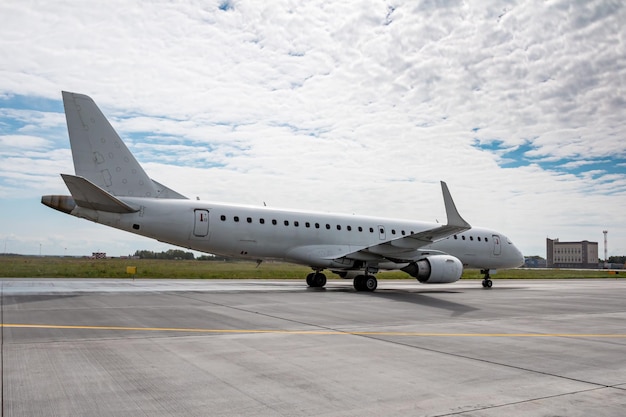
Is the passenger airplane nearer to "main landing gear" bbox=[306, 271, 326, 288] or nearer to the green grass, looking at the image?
"main landing gear" bbox=[306, 271, 326, 288]

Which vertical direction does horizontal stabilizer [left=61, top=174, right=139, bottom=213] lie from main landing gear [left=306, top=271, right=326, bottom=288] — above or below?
above

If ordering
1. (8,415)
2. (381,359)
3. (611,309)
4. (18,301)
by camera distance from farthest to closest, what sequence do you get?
(611,309)
(18,301)
(381,359)
(8,415)

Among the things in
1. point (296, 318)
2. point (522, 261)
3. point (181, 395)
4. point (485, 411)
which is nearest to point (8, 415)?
point (181, 395)

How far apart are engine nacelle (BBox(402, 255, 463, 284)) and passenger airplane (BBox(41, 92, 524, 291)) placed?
0.04m

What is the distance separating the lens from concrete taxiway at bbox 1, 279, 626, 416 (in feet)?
16.2

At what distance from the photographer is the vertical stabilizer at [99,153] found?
61.9 feet

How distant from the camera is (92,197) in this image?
59.5 ft

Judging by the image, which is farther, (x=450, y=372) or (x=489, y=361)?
(x=489, y=361)

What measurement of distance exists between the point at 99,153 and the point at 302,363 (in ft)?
50.8

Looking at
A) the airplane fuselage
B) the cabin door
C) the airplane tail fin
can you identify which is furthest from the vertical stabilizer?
the cabin door

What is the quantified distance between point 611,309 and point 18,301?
57.7 feet

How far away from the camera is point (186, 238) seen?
2095cm

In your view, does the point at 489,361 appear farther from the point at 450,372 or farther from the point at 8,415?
the point at 8,415

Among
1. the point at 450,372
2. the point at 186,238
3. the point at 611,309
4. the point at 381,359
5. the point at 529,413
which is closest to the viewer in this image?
the point at 529,413
